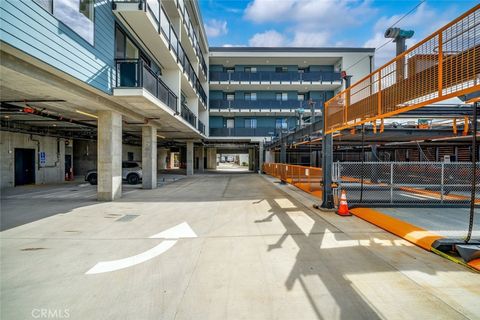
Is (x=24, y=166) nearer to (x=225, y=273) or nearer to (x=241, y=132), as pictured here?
(x=225, y=273)

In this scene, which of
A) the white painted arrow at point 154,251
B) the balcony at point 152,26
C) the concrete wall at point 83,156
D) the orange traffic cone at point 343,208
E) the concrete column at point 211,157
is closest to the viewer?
the white painted arrow at point 154,251

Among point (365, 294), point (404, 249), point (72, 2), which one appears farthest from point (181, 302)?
point (72, 2)

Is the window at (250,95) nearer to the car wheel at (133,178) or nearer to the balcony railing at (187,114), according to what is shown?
the balcony railing at (187,114)

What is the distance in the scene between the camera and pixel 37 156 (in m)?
16.9

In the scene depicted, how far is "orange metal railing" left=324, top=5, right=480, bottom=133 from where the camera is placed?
3.87 metres

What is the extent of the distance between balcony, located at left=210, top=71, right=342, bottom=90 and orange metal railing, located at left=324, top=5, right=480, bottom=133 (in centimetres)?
2521

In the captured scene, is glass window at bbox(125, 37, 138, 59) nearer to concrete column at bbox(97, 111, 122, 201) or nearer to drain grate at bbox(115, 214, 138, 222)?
concrete column at bbox(97, 111, 122, 201)

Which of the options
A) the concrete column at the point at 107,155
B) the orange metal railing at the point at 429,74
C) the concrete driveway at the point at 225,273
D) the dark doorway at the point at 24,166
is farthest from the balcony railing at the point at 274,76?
the concrete driveway at the point at 225,273

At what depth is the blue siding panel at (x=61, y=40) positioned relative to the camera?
4898 mm

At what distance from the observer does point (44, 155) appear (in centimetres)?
1741

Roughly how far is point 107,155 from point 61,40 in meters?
5.21

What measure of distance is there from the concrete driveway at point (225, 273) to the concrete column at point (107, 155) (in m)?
3.64

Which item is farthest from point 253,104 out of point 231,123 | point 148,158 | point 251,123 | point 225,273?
point 225,273

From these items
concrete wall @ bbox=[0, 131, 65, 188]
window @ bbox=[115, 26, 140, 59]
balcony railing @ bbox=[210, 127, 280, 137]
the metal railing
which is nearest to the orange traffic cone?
the metal railing
